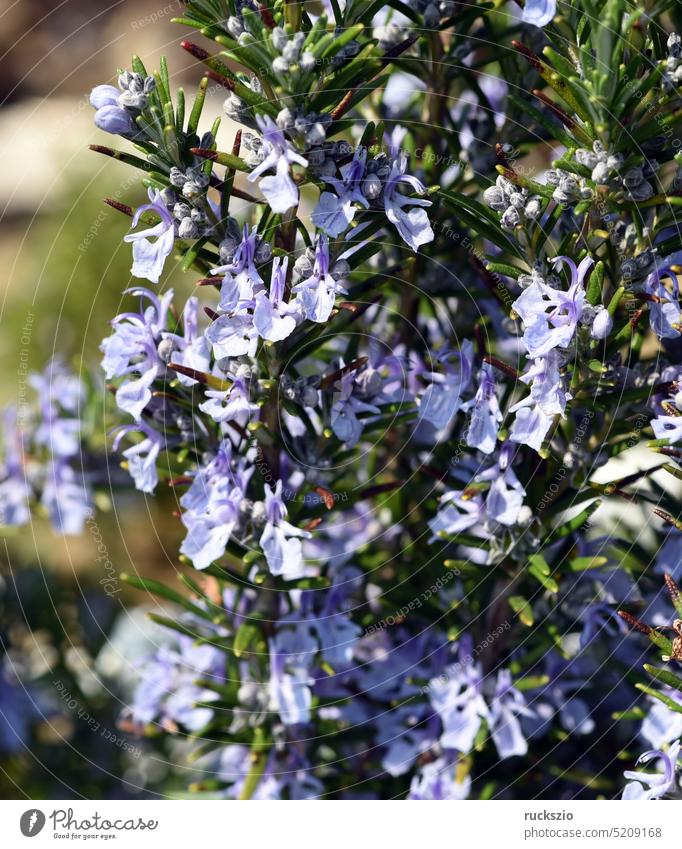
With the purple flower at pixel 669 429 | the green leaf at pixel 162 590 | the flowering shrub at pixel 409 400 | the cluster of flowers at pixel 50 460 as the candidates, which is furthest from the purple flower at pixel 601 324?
the cluster of flowers at pixel 50 460

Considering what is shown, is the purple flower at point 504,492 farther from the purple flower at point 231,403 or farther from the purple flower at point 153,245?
the purple flower at point 153,245

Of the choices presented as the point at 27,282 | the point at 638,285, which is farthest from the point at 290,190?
the point at 27,282

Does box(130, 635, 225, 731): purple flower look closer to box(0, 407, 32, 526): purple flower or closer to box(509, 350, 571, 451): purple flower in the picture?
box(0, 407, 32, 526): purple flower

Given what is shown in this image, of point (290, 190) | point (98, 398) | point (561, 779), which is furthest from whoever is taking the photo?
point (98, 398)

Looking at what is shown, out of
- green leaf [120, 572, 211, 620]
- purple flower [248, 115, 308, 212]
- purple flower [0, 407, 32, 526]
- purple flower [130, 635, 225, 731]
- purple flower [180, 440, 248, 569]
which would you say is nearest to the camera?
purple flower [248, 115, 308, 212]

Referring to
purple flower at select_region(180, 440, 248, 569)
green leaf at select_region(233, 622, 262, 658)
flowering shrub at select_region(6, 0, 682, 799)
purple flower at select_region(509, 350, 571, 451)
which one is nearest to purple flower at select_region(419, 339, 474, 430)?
flowering shrub at select_region(6, 0, 682, 799)

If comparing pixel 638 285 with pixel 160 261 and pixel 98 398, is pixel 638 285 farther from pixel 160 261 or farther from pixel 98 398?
pixel 98 398

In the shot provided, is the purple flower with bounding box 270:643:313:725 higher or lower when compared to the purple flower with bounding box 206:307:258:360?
lower
